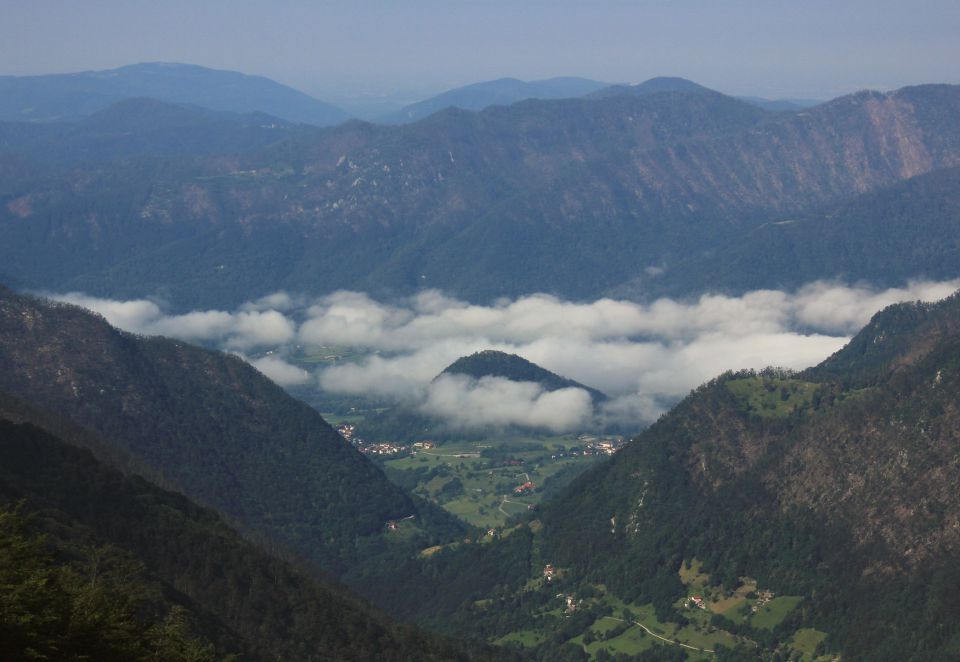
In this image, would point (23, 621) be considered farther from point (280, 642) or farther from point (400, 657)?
point (400, 657)

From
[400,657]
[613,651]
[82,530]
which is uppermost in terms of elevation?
[82,530]

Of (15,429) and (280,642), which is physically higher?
(15,429)

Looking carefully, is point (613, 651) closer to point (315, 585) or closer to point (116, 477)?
point (315, 585)

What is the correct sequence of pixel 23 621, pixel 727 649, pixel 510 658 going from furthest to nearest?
pixel 727 649 → pixel 510 658 → pixel 23 621

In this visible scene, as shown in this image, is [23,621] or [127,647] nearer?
[23,621]

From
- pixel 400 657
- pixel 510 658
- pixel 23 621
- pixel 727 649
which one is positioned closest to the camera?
pixel 23 621

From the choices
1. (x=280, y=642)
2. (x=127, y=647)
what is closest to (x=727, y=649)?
(x=280, y=642)
